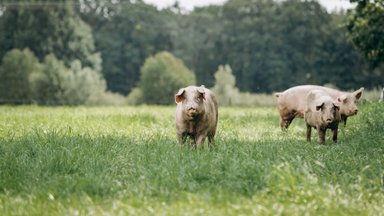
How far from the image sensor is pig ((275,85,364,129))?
504 inches

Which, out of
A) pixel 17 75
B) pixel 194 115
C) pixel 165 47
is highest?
pixel 165 47

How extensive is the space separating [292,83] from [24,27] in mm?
31692

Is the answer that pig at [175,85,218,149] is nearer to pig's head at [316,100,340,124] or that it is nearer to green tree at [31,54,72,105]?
pig's head at [316,100,340,124]

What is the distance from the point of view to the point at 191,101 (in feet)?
28.8

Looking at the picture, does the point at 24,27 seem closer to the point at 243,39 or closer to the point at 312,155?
the point at 243,39

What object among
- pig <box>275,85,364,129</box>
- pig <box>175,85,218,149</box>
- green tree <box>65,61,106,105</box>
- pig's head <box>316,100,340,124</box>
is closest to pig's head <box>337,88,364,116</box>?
pig <box>275,85,364,129</box>

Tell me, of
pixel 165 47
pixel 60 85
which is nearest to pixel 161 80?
pixel 60 85

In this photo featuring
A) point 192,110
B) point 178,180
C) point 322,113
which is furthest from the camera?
point 322,113

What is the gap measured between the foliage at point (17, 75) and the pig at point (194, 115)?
4511 centimetres

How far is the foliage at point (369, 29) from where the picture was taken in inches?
908

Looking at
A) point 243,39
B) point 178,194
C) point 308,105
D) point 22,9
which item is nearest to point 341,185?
point 178,194

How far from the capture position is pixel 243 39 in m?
68.8

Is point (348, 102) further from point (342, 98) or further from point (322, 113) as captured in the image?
point (322, 113)

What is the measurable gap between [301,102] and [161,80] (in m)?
43.6
